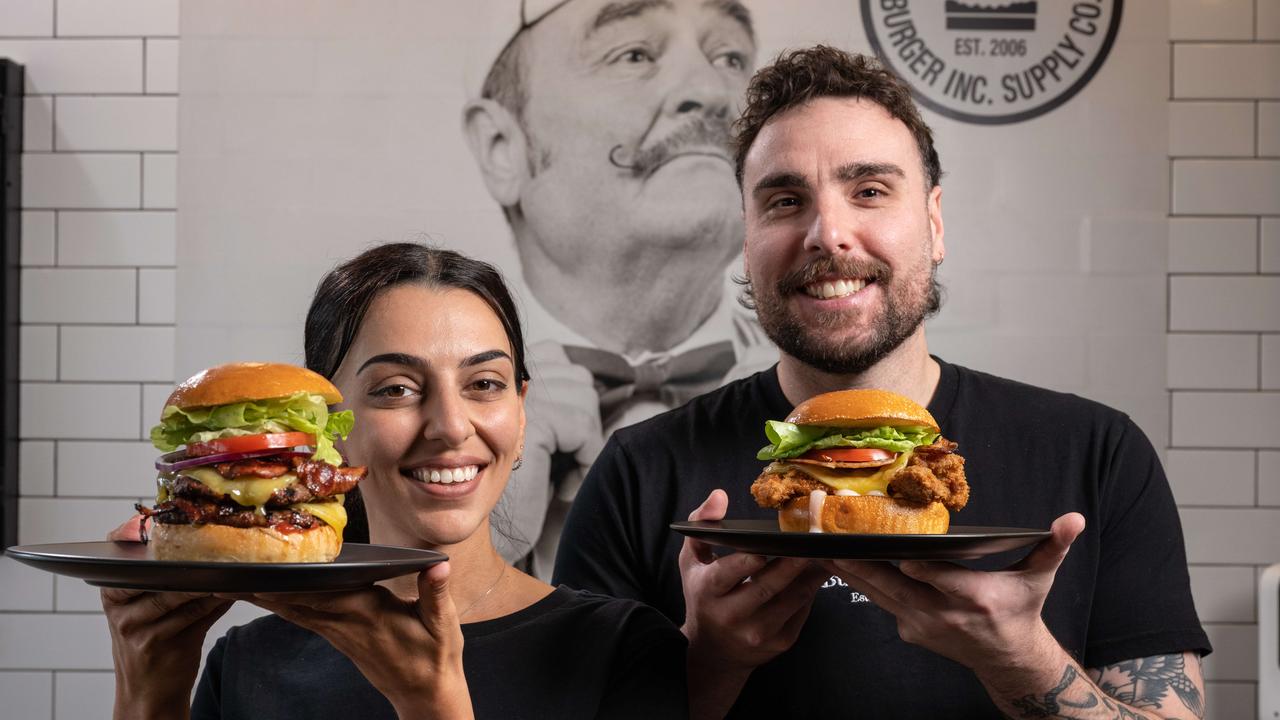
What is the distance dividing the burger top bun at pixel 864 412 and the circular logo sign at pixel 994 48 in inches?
80.5

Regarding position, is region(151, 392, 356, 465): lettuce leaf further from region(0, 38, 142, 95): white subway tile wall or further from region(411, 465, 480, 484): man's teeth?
region(0, 38, 142, 95): white subway tile wall

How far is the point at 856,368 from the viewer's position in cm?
219

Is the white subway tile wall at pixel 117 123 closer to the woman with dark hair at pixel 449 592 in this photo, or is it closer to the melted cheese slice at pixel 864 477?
the woman with dark hair at pixel 449 592

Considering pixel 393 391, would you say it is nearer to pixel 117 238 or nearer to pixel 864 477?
pixel 864 477

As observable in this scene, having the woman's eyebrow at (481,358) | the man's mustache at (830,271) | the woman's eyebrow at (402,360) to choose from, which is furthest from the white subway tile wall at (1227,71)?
the woman's eyebrow at (402,360)

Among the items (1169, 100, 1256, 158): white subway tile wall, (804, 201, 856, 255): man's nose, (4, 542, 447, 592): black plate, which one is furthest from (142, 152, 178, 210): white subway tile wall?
(1169, 100, 1256, 158): white subway tile wall

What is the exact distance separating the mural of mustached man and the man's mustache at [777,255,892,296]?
4.86ft

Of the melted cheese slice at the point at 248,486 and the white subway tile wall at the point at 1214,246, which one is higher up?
the white subway tile wall at the point at 1214,246

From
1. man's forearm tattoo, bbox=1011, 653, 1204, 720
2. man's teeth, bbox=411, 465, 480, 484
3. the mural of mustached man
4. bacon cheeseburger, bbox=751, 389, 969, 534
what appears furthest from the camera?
the mural of mustached man

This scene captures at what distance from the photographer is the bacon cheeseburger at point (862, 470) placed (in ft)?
6.01

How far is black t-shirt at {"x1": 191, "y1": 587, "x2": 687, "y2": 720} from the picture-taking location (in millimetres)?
1735

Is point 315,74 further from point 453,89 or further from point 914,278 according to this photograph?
point 914,278

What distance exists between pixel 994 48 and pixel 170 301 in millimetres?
2758

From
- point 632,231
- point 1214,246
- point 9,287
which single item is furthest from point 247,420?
point 1214,246
